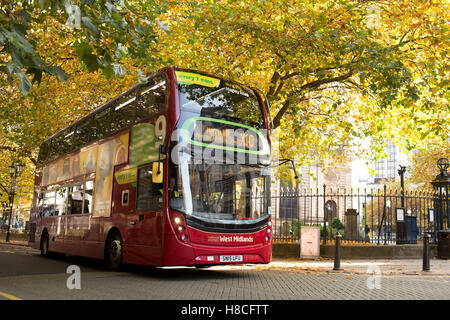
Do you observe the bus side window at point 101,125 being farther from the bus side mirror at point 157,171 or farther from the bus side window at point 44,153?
the bus side window at point 44,153

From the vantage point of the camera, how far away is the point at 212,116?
9.77 metres

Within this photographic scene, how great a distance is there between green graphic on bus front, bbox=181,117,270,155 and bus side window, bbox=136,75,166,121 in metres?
0.89

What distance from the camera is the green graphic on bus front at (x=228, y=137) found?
9430mm

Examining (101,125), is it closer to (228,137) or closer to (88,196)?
(88,196)

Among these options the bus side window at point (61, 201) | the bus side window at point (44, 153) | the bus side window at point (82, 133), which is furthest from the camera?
the bus side window at point (44, 153)

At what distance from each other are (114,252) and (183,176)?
3.34 meters

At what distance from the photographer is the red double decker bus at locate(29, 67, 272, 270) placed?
30.2 ft

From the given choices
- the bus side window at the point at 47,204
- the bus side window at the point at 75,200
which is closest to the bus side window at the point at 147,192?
the bus side window at the point at 75,200

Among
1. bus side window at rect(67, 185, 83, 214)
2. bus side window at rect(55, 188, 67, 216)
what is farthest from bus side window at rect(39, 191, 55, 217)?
bus side window at rect(67, 185, 83, 214)

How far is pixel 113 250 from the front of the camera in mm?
11266

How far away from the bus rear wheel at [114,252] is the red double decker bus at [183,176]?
25 mm
